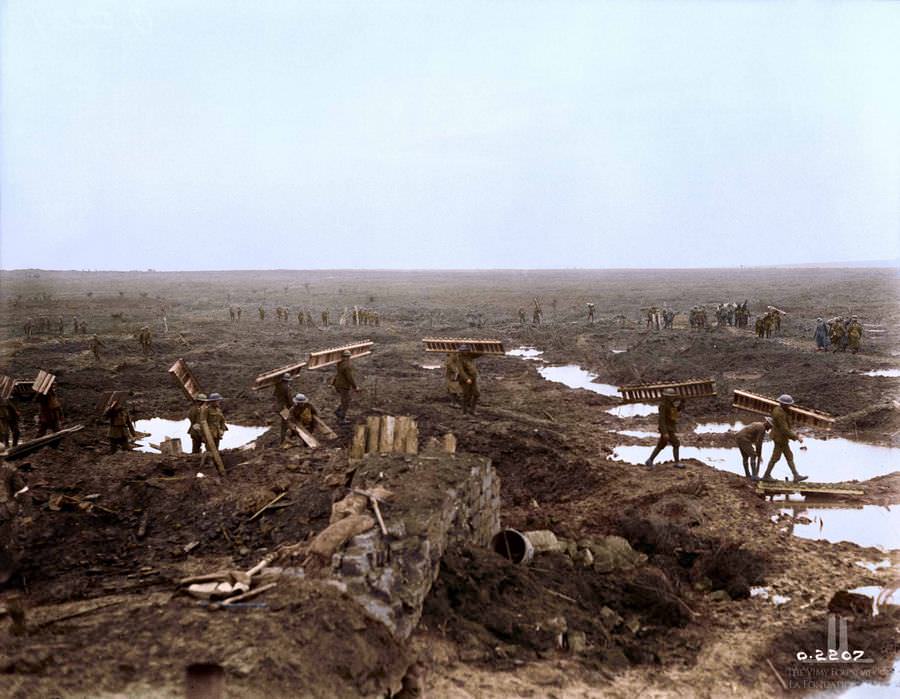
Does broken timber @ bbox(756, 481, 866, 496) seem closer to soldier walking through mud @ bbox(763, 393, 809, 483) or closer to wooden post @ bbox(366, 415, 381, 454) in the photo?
soldier walking through mud @ bbox(763, 393, 809, 483)

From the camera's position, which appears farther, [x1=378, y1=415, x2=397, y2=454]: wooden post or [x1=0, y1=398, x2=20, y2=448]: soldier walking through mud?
[x1=0, y1=398, x2=20, y2=448]: soldier walking through mud

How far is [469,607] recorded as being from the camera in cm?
650

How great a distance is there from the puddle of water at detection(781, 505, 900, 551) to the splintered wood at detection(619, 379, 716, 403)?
2522 millimetres

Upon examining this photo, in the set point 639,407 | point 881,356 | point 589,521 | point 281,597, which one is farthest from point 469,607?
point 881,356

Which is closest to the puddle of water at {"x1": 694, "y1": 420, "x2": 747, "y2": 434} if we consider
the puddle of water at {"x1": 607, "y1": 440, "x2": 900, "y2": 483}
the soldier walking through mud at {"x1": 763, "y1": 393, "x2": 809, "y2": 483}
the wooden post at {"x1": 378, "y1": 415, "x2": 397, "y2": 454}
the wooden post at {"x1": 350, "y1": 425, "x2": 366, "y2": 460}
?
the puddle of water at {"x1": 607, "y1": 440, "x2": 900, "y2": 483}

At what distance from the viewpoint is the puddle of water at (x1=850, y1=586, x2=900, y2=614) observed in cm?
757

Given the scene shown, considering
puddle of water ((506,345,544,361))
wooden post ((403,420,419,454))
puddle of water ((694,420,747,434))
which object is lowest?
puddle of water ((694,420,747,434))

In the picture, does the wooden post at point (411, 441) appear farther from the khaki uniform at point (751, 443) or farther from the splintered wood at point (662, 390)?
the khaki uniform at point (751, 443)

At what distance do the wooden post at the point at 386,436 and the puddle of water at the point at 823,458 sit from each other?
6.50 m

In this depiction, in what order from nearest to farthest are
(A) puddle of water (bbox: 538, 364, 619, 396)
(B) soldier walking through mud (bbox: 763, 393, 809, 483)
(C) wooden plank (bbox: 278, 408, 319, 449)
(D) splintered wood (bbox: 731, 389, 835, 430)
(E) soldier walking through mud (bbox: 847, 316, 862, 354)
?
(D) splintered wood (bbox: 731, 389, 835, 430) < (B) soldier walking through mud (bbox: 763, 393, 809, 483) < (C) wooden plank (bbox: 278, 408, 319, 449) < (A) puddle of water (bbox: 538, 364, 619, 396) < (E) soldier walking through mud (bbox: 847, 316, 862, 354)

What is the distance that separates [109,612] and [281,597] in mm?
1552

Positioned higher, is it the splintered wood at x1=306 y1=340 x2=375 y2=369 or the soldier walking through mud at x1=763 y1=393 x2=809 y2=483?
the splintered wood at x1=306 y1=340 x2=375 y2=369

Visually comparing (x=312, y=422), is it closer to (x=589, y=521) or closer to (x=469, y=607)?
(x=589, y=521)

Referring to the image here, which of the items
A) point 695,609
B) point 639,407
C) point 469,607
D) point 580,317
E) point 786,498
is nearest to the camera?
point 469,607
